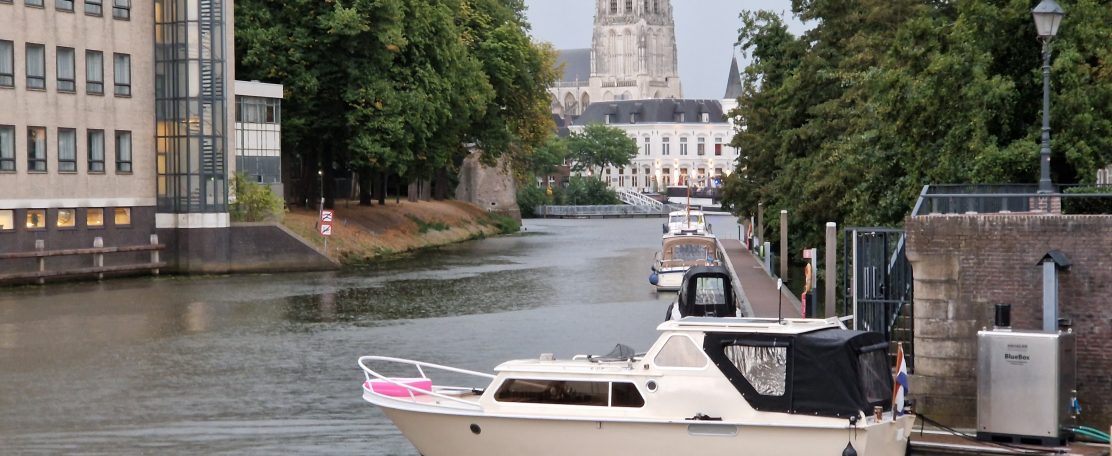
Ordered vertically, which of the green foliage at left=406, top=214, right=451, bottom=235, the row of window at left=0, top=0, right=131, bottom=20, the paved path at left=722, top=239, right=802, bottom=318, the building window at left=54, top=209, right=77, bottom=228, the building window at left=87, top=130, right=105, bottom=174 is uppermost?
the row of window at left=0, top=0, right=131, bottom=20

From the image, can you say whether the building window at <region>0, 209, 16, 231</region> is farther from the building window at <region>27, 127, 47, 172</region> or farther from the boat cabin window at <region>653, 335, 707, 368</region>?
the boat cabin window at <region>653, 335, 707, 368</region>

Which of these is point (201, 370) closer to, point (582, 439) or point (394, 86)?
point (582, 439)

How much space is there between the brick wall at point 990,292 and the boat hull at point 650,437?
2.10m

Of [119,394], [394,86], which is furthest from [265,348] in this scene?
[394,86]

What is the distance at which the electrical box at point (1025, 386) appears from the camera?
2144cm

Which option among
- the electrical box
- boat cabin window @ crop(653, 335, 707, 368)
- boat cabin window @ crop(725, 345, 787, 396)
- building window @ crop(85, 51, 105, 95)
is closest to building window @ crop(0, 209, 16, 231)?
building window @ crop(85, 51, 105, 95)

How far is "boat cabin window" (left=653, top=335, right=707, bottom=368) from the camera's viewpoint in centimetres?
2130

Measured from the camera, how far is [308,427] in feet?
86.7

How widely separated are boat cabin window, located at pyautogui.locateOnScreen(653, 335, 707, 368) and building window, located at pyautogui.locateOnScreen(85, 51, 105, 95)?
41.7m

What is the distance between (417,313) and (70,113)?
62.6ft

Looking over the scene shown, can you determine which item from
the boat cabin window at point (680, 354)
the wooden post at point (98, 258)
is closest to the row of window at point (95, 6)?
the wooden post at point (98, 258)

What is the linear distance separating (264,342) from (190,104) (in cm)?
2459

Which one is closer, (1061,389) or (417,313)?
(1061,389)

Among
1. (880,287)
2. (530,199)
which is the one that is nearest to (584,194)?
(530,199)
